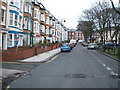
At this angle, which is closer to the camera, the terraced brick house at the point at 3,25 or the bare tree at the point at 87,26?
the terraced brick house at the point at 3,25

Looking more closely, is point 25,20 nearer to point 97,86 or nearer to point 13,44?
point 13,44

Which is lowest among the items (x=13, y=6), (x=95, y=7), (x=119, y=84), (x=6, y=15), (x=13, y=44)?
(x=119, y=84)

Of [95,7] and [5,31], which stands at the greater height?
[95,7]

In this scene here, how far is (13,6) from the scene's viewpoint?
845 inches

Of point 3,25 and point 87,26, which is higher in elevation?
point 87,26

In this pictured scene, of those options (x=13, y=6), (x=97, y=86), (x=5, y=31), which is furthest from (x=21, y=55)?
(x=97, y=86)

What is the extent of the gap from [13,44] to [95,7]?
63.5ft

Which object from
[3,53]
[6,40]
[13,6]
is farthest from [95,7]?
[3,53]

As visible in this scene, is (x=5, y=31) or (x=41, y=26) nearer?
(x=5, y=31)

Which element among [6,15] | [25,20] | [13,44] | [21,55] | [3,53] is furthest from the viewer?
[25,20]

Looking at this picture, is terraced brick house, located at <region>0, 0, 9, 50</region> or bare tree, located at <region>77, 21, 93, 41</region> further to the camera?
bare tree, located at <region>77, 21, 93, 41</region>

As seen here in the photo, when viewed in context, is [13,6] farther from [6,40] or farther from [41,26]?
[41,26]

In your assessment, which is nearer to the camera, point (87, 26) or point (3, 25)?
point (3, 25)

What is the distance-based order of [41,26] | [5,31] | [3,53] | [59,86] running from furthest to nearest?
[41,26] < [5,31] < [3,53] < [59,86]
